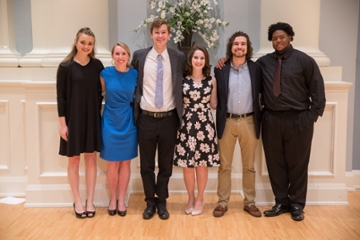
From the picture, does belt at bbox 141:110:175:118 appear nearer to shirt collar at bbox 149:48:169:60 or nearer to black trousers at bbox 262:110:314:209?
shirt collar at bbox 149:48:169:60

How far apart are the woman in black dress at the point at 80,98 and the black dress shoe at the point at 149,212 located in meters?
0.48

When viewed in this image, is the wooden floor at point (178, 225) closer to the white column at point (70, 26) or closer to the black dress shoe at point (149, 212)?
the black dress shoe at point (149, 212)

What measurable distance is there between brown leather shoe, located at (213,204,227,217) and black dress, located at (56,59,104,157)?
1.19 m

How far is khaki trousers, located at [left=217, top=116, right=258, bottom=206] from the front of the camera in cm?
339

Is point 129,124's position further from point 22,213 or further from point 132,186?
point 22,213

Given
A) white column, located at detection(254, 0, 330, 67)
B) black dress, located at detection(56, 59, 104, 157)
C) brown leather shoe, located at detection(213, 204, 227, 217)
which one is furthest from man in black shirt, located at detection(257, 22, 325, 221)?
black dress, located at detection(56, 59, 104, 157)

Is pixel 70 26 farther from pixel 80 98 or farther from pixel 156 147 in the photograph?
pixel 156 147

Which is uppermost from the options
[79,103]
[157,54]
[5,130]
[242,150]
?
[157,54]

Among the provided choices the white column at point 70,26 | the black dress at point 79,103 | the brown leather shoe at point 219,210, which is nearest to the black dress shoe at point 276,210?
the brown leather shoe at point 219,210

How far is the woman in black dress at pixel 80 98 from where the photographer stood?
326 centimetres

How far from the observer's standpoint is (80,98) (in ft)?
10.8

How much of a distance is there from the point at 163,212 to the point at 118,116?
3.02ft

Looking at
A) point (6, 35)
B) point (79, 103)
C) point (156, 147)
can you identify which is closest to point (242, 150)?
point (156, 147)

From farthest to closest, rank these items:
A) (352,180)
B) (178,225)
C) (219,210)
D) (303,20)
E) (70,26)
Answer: (352,180) < (303,20) < (70,26) < (219,210) < (178,225)
